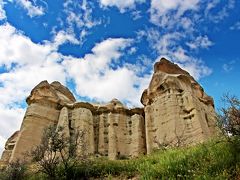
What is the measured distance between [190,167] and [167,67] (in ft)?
83.7

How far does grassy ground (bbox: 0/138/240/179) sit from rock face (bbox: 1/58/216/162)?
1429cm

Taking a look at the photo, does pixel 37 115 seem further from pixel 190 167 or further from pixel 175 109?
pixel 190 167

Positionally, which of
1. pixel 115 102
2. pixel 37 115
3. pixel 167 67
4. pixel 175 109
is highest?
pixel 167 67

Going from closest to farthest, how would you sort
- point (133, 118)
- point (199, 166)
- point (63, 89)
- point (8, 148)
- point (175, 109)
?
point (199, 166), point (175, 109), point (133, 118), point (8, 148), point (63, 89)

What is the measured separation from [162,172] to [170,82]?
21837 millimetres

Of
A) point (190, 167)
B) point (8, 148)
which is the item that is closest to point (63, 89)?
point (8, 148)

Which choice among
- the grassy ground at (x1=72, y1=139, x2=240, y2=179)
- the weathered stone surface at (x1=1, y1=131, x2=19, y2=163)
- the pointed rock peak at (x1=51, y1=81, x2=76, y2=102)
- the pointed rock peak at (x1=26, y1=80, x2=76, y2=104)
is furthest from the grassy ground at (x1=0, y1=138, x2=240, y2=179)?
the pointed rock peak at (x1=51, y1=81, x2=76, y2=102)

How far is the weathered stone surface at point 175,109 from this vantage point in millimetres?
27217

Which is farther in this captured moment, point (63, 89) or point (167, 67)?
point (63, 89)

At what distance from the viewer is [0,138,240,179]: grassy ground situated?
9.25 metres

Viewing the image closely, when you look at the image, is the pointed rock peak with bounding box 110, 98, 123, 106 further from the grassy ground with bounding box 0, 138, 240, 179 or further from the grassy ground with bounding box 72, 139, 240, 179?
the grassy ground with bounding box 72, 139, 240, 179

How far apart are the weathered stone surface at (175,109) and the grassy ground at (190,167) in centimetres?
1259

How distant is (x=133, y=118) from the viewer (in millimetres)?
34719

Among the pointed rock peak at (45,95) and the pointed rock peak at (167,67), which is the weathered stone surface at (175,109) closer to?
the pointed rock peak at (167,67)
